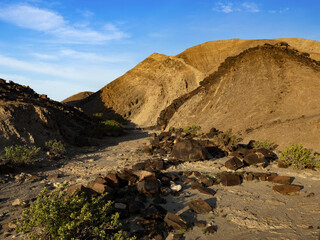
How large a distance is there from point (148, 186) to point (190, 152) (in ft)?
14.3

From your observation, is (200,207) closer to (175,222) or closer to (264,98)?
(175,222)

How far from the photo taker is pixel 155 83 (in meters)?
39.0

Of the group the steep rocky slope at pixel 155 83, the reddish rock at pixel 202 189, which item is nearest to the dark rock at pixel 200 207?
the reddish rock at pixel 202 189

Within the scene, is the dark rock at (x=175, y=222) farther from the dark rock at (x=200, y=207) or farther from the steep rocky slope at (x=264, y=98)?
the steep rocky slope at (x=264, y=98)

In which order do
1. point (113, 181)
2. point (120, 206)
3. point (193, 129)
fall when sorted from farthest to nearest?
point (193, 129) < point (113, 181) < point (120, 206)

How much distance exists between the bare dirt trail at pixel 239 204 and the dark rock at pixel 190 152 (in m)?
0.96

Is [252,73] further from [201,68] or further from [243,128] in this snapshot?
[201,68]

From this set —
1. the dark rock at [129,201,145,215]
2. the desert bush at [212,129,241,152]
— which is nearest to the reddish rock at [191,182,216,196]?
the dark rock at [129,201,145,215]

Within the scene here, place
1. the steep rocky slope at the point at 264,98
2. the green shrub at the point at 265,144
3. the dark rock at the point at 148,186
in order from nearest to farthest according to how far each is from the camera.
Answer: the dark rock at the point at 148,186 < the green shrub at the point at 265,144 < the steep rocky slope at the point at 264,98

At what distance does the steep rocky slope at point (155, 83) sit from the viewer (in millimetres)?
35938

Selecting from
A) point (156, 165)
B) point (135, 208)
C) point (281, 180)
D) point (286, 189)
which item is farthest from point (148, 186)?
point (281, 180)

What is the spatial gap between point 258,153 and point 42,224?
8821mm

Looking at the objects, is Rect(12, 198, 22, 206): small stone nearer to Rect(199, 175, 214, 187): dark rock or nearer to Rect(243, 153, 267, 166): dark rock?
Rect(199, 175, 214, 187): dark rock

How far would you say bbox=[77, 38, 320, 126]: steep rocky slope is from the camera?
35.9 metres
